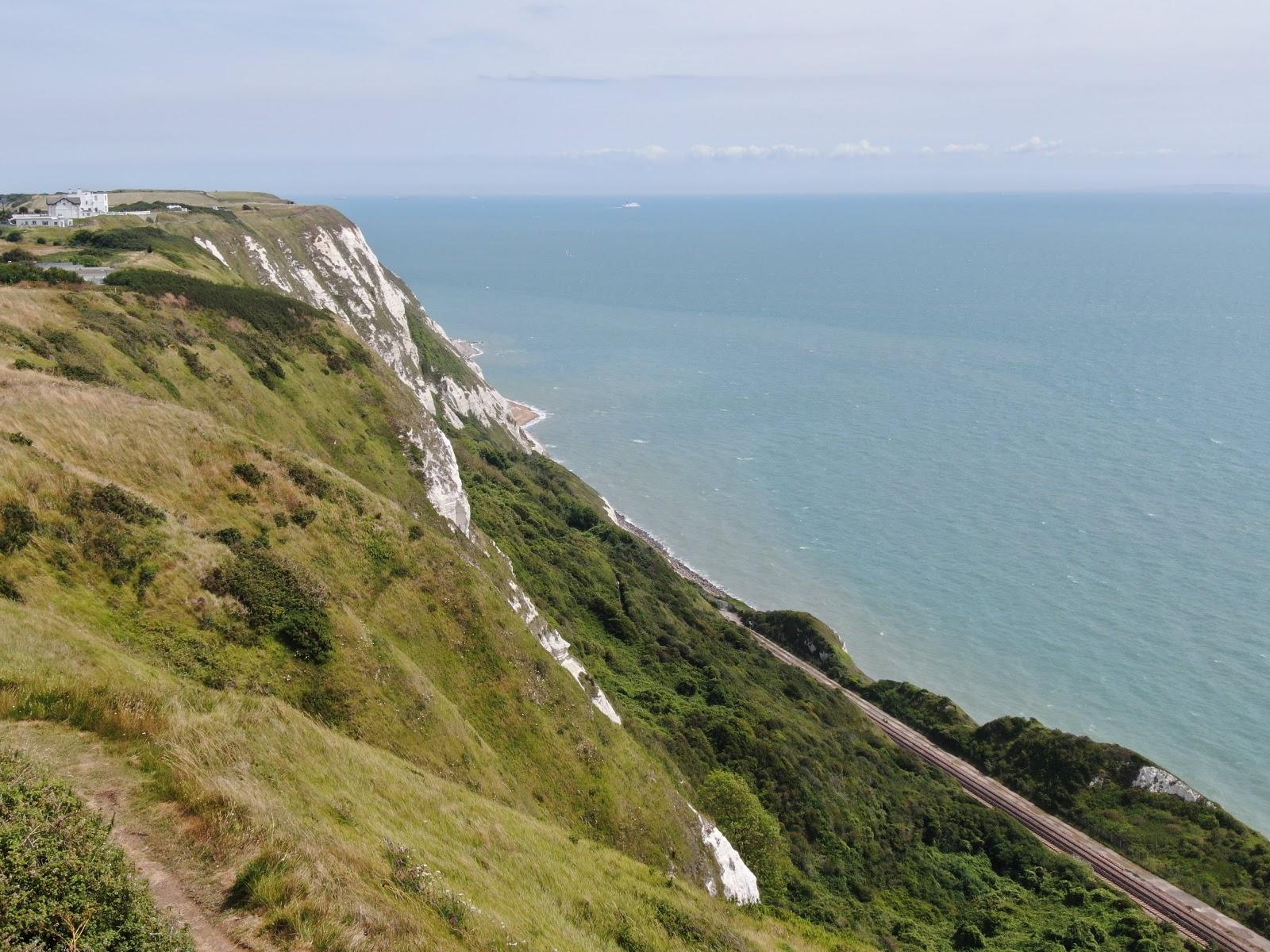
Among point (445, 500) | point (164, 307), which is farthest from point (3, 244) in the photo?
point (445, 500)

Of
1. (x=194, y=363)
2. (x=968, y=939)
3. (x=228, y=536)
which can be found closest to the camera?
(x=228, y=536)

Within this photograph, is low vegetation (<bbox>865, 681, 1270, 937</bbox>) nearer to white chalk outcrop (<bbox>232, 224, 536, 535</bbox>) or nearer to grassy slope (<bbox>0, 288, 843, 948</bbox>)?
grassy slope (<bbox>0, 288, 843, 948</bbox>)

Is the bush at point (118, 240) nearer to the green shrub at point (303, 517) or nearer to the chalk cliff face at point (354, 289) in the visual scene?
the chalk cliff face at point (354, 289)

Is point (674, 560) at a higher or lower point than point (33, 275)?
lower

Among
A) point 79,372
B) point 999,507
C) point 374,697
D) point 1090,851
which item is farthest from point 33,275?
point 999,507

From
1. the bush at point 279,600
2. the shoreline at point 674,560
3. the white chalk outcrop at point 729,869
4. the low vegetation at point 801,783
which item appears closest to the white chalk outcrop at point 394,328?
the shoreline at point 674,560

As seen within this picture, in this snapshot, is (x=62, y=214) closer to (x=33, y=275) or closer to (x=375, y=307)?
(x=375, y=307)

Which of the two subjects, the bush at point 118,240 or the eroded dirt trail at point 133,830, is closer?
the eroded dirt trail at point 133,830

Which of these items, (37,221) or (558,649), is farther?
(37,221)
